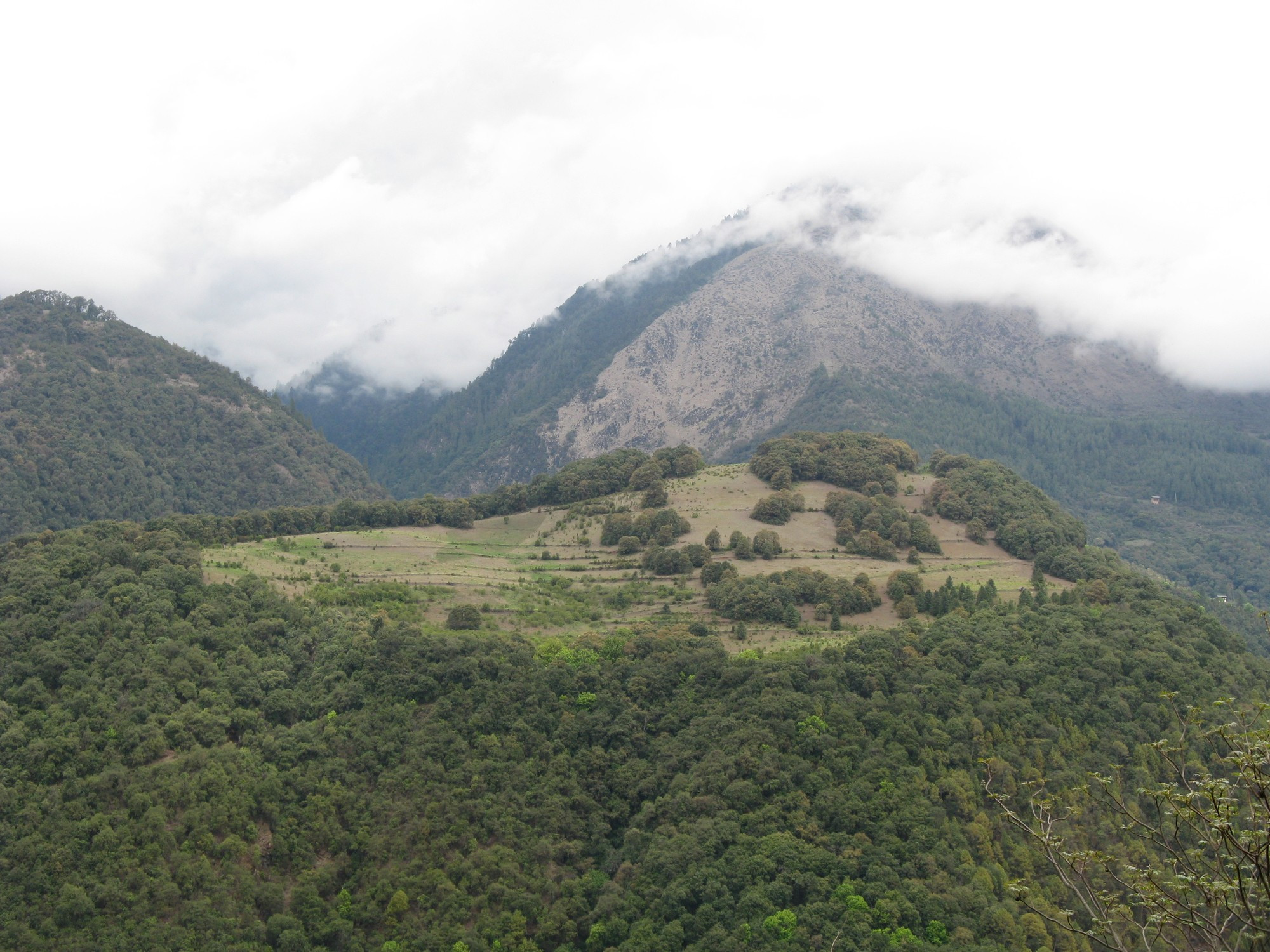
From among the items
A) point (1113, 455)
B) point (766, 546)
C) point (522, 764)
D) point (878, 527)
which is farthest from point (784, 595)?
point (1113, 455)

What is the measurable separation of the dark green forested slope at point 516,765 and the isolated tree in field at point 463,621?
2835mm

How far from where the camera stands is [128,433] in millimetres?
156750

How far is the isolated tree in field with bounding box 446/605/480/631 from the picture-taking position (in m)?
77.5

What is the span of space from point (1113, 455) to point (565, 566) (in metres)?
131

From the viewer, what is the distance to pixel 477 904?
5428 cm

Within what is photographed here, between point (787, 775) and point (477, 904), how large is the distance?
56.9ft

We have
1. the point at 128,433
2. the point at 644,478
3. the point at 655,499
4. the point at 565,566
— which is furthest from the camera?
the point at 128,433

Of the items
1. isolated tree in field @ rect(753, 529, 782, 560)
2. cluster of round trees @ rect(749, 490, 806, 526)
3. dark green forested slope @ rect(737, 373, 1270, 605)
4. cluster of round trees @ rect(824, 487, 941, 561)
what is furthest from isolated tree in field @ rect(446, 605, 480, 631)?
dark green forested slope @ rect(737, 373, 1270, 605)

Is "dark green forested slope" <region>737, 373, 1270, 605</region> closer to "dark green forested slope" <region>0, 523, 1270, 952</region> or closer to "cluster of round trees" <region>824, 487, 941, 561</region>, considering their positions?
"cluster of round trees" <region>824, 487, 941, 561</region>

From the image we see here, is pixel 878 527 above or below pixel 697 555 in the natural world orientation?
below

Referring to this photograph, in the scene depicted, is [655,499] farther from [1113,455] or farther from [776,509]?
[1113,455]

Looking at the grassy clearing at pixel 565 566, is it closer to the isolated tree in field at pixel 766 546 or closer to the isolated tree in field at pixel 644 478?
the isolated tree in field at pixel 766 546

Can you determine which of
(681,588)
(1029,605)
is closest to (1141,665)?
(1029,605)

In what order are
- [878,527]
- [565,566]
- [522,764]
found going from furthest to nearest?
[878,527] < [565,566] < [522,764]
